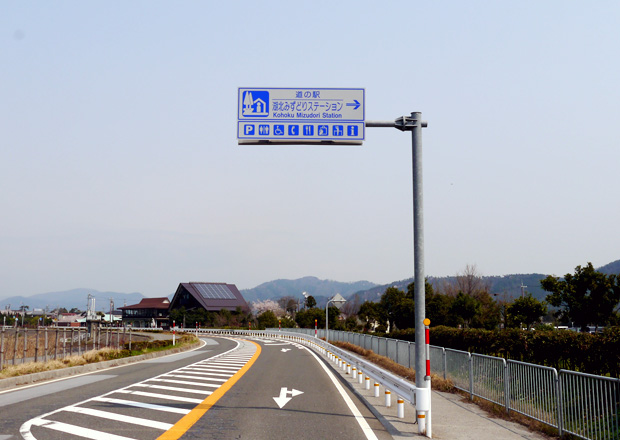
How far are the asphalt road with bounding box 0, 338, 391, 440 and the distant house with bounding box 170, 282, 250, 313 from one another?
9655cm

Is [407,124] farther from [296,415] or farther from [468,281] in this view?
[468,281]

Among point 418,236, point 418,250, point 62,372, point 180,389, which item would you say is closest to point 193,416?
point 180,389

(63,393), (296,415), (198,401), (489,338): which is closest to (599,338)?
(489,338)

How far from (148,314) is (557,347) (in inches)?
4868

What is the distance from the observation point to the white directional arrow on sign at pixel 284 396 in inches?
513

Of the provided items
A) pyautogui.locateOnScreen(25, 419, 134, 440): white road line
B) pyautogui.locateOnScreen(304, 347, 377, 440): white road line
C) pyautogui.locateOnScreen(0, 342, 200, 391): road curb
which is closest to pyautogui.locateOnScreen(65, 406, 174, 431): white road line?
pyautogui.locateOnScreen(25, 419, 134, 440): white road line

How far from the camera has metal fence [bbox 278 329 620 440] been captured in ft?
26.3

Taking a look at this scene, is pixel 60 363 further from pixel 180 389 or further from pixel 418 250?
pixel 418 250

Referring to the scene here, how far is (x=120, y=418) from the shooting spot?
10469 mm

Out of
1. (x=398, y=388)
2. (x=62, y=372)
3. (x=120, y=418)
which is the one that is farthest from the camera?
(x=62, y=372)

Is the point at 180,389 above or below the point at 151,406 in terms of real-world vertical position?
below

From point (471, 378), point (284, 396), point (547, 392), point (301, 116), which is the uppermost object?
point (301, 116)

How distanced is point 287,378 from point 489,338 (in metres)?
9.07

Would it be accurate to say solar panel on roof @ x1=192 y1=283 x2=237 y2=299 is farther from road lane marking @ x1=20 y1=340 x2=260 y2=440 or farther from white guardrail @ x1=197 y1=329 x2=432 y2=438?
road lane marking @ x1=20 y1=340 x2=260 y2=440
